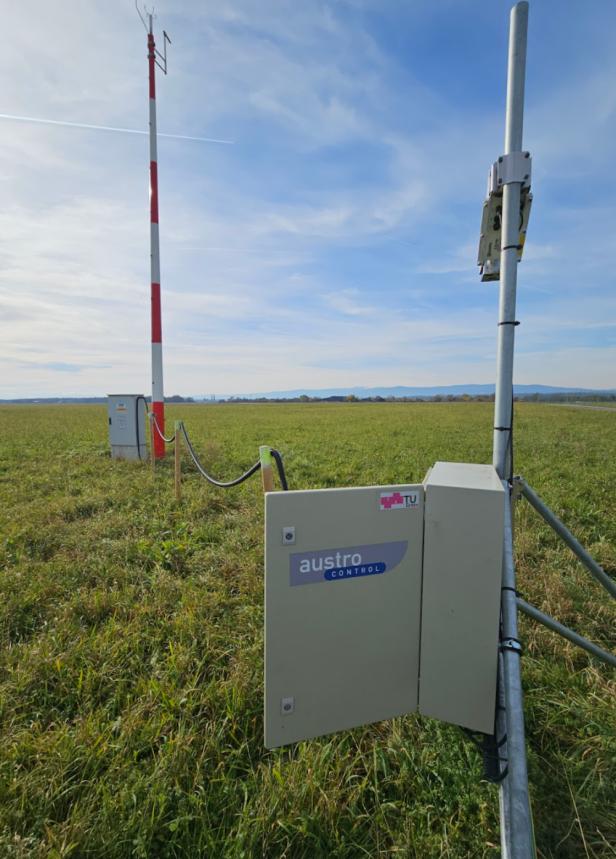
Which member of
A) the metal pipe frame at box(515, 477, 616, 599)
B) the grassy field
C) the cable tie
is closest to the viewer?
the cable tie

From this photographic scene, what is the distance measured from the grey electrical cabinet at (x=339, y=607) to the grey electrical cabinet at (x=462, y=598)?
7 centimetres

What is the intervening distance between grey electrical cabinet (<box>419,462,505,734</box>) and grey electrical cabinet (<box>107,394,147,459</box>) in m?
10.3

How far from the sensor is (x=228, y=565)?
4414 mm

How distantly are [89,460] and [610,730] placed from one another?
11.4 meters

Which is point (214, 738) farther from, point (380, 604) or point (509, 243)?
point (509, 243)

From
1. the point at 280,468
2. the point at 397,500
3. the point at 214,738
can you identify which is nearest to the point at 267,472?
the point at 280,468

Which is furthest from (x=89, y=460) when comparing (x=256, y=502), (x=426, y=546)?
(x=426, y=546)

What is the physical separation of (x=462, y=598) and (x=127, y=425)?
10.6 metres

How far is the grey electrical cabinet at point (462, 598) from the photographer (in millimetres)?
1876

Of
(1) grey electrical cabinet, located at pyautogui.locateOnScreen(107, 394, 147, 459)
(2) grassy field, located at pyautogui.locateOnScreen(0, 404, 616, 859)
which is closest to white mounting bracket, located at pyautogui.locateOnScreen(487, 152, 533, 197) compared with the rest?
(2) grassy field, located at pyautogui.locateOnScreen(0, 404, 616, 859)

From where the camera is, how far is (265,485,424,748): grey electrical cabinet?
1.84 meters

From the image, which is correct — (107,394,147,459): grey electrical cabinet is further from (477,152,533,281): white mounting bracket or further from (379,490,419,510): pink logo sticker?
(379,490,419,510): pink logo sticker

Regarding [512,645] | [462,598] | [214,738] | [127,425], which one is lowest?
[214,738]

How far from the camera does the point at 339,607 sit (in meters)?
1.91
